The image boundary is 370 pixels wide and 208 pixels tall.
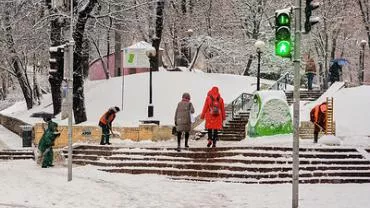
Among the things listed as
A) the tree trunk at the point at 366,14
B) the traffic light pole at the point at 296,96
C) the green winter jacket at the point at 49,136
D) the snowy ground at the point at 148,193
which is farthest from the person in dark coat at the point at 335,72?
the traffic light pole at the point at 296,96

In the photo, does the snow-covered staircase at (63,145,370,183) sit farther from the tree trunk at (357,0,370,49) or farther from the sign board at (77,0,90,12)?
the tree trunk at (357,0,370,49)

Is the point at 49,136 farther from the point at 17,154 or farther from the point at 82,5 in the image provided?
the point at 82,5

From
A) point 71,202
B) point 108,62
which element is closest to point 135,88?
point 108,62

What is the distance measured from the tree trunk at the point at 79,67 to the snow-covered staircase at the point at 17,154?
2691mm

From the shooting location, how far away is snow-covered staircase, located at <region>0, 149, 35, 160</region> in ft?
72.2

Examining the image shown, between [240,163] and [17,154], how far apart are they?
9440 millimetres

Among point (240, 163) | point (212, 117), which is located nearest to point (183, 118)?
point (212, 117)

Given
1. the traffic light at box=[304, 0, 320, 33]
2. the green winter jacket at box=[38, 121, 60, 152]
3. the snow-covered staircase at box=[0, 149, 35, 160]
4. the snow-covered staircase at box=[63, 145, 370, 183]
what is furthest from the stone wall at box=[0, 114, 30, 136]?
the traffic light at box=[304, 0, 320, 33]

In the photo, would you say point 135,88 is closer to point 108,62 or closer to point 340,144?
point 108,62

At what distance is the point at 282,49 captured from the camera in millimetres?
11859

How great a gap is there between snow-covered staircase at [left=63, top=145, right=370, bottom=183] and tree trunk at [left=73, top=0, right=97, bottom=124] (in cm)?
568

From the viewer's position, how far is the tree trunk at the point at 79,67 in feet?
79.0

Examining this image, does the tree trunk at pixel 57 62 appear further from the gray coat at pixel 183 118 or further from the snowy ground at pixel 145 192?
the snowy ground at pixel 145 192

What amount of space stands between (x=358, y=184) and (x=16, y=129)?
68.6 ft
